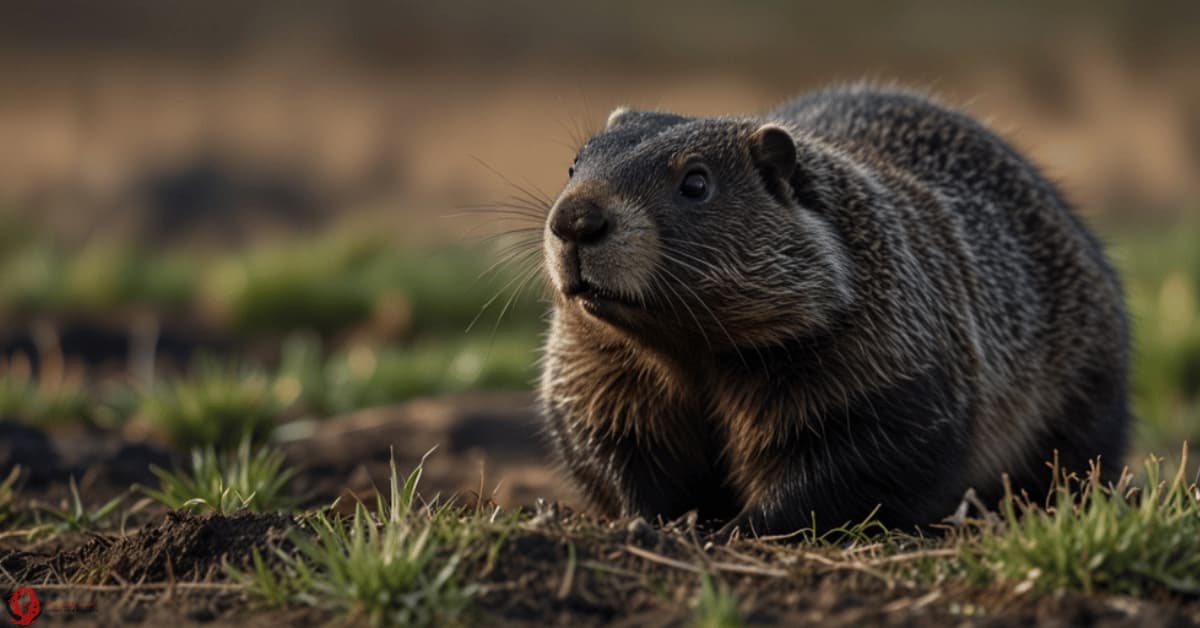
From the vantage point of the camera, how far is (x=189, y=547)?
13.6ft

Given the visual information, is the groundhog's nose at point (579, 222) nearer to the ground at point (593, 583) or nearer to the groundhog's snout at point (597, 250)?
the groundhog's snout at point (597, 250)

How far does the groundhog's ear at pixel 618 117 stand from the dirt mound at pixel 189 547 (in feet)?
6.92

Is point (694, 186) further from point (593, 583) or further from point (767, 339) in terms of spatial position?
point (593, 583)

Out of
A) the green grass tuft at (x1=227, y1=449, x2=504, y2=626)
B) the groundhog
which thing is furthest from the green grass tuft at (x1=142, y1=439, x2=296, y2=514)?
the groundhog

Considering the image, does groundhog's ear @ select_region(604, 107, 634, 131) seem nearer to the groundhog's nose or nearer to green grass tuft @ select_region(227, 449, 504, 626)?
the groundhog's nose

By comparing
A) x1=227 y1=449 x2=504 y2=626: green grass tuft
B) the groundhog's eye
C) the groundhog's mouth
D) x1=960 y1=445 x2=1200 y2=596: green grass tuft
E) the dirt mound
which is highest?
the groundhog's eye

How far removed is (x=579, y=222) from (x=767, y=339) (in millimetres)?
873

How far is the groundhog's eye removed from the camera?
481 centimetres

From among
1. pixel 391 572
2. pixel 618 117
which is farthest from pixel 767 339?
pixel 391 572

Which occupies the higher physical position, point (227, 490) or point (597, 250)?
point (597, 250)

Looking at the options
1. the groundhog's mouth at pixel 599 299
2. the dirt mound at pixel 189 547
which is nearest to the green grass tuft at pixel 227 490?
the dirt mound at pixel 189 547

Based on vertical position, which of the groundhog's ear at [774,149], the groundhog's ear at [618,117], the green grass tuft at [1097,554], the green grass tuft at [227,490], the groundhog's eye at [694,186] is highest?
the groundhog's ear at [618,117]

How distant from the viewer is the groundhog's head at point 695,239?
4418mm

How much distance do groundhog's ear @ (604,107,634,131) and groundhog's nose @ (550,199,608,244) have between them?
113 centimetres
